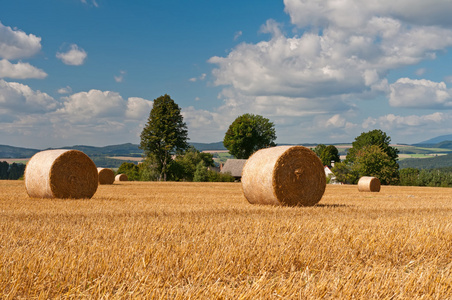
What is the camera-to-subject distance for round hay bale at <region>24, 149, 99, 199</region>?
606 inches

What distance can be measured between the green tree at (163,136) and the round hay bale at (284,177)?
46.1 m

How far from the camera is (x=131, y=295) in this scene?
3.66 metres

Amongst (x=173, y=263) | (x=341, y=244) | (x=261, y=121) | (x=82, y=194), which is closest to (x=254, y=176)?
(x=82, y=194)

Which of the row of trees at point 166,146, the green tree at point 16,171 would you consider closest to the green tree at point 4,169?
the green tree at point 16,171

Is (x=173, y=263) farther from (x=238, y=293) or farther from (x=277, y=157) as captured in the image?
(x=277, y=157)

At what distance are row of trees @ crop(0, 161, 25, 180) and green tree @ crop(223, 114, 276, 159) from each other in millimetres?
42545

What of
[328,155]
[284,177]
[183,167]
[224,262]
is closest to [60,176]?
[284,177]

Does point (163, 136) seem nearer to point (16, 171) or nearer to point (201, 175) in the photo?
point (201, 175)

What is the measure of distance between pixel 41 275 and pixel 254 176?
10423 millimetres

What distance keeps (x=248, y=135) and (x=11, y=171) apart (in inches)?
1950

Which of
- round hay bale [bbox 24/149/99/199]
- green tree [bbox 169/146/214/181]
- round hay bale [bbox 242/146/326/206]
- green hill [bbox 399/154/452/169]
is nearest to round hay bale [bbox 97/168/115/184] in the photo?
round hay bale [bbox 24/149/99/199]

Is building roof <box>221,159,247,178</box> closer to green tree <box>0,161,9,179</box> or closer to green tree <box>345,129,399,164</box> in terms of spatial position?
green tree <box>345,129,399,164</box>

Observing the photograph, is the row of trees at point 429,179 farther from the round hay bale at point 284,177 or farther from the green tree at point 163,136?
the round hay bale at point 284,177

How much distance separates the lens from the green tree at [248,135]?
76.4m
